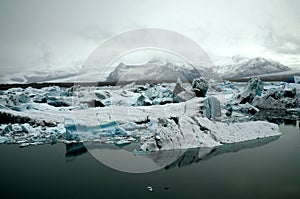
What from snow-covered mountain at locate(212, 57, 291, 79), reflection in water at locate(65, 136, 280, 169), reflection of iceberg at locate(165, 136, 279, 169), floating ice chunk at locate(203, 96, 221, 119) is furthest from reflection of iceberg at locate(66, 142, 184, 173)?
snow-covered mountain at locate(212, 57, 291, 79)

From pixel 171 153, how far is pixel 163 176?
1.08 meters

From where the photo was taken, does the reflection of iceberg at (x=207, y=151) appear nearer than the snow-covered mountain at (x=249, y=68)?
Yes

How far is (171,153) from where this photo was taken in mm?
5723

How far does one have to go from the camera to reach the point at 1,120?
333 inches

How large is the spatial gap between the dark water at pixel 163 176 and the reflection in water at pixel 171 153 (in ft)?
0.14

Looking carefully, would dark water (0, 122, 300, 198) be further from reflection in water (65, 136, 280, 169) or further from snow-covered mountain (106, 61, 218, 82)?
snow-covered mountain (106, 61, 218, 82)

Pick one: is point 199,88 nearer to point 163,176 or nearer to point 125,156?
point 125,156

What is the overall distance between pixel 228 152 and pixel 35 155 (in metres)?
4.10

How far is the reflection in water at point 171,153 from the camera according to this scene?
5.34 metres

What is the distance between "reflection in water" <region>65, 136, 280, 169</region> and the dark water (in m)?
0.04

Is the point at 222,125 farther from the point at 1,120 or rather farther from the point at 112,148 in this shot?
the point at 1,120

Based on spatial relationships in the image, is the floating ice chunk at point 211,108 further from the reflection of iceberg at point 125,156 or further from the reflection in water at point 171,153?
the reflection of iceberg at point 125,156

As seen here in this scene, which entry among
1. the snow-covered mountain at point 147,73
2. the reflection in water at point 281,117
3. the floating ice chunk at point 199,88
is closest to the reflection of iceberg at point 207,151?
the reflection in water at point 281,117

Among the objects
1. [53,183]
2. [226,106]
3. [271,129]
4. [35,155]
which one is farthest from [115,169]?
[226,106]
